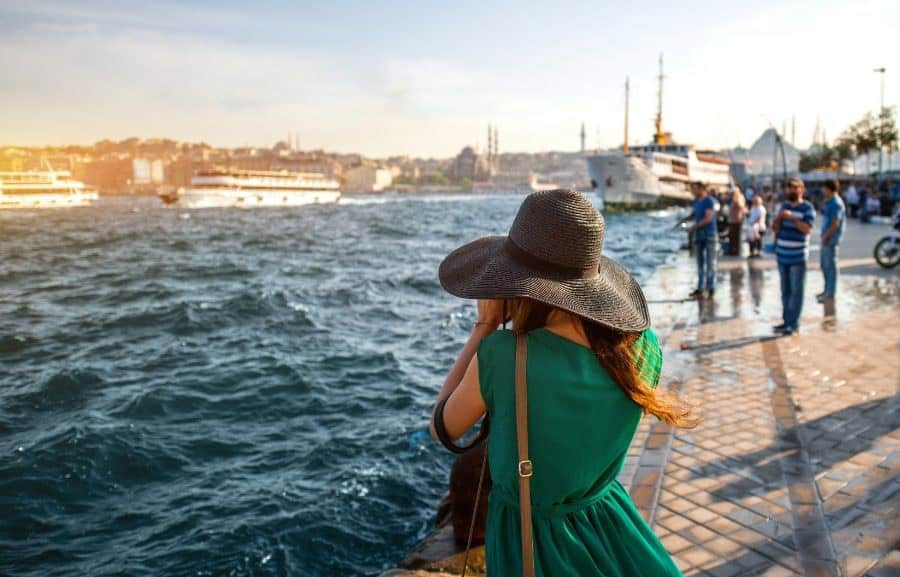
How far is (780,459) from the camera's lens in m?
4.66

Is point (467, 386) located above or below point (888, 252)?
above

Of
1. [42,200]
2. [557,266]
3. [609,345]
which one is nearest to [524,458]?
[609,345]

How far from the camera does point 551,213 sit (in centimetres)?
155

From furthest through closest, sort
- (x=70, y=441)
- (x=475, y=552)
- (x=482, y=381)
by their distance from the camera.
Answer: (x=70, y=441), (x=475, y=552), (x=482, y=381)

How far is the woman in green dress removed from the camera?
1508 mm

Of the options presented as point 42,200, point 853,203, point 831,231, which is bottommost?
point 831,231

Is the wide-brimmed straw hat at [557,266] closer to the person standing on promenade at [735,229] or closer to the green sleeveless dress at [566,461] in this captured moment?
the green sleeveless dress at [566,461]

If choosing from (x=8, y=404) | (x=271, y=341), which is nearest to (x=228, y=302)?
(x=271, y=341)

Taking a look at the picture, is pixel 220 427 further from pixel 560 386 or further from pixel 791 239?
pixel 560 386

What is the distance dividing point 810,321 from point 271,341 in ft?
28.3

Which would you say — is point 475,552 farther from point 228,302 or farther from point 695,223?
point 228,302

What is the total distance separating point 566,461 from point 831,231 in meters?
9.16

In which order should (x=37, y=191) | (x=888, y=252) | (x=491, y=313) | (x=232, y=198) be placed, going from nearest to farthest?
(x=491, y=313), (x=888, y=252), (x=232, y=198), (x=37, y=191)

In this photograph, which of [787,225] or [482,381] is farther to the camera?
[787,225]
